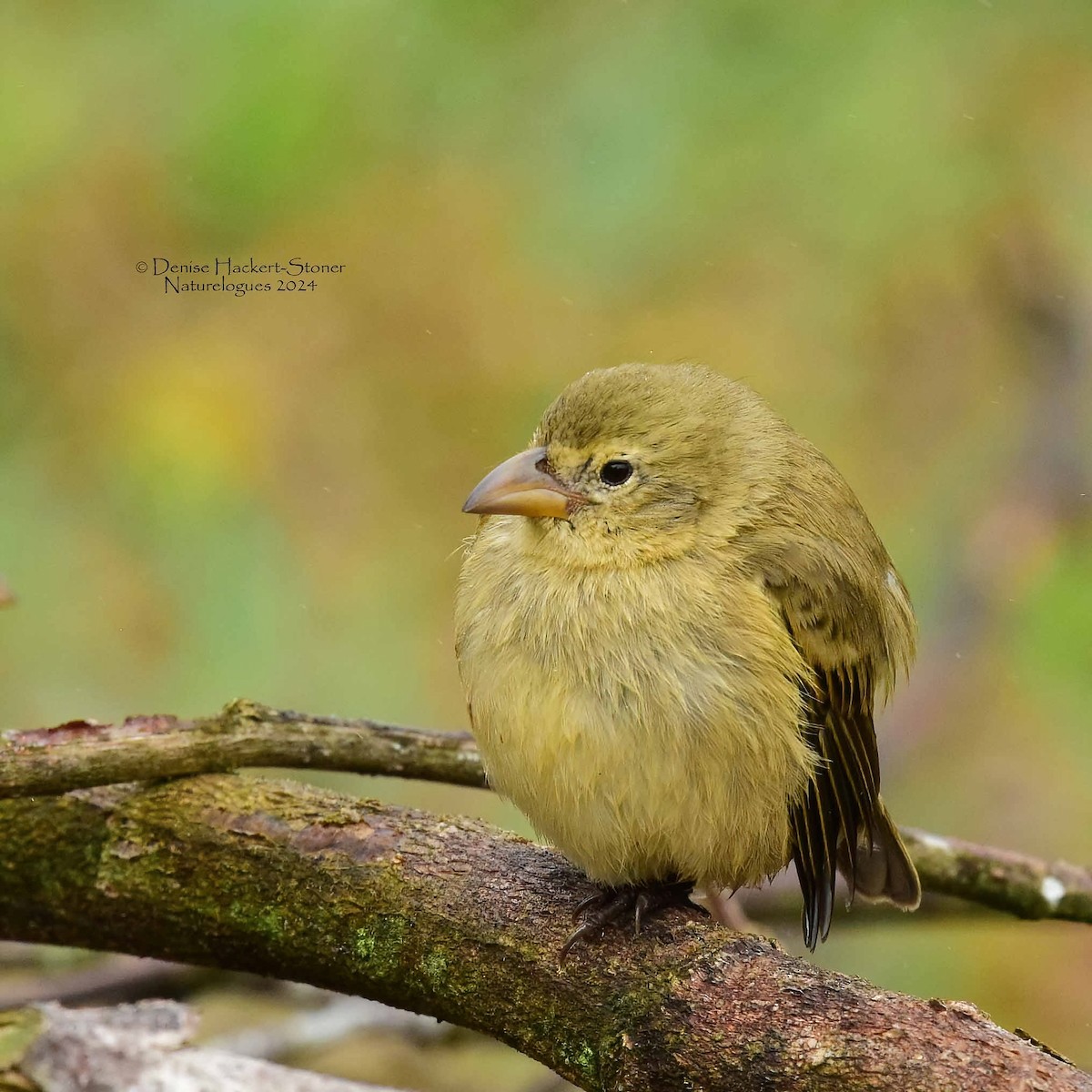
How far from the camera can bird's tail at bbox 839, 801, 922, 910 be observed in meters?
3.40

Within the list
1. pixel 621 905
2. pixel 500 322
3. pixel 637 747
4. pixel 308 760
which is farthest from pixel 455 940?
pixel 500 322

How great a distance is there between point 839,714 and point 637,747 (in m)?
0.57

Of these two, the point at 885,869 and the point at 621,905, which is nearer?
the point at 621,905

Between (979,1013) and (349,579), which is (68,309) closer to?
(349,579)

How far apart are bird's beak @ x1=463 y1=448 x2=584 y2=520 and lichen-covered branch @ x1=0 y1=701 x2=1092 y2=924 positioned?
550mm

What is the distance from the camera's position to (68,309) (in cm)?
619

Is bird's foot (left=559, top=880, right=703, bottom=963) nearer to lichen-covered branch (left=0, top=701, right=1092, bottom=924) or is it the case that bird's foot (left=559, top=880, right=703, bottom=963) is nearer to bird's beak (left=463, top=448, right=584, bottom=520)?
lichen-covered branch (left=0, top=701, right=1092, bottom=924)

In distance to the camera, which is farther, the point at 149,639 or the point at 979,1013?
the point at 149,639

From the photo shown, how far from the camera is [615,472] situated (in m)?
3.25

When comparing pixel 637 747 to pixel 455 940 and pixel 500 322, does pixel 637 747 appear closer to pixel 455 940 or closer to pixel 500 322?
pixel 455 940

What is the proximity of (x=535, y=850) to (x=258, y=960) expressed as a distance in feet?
1.93

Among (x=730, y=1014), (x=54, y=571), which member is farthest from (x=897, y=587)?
(x=54, y=571)

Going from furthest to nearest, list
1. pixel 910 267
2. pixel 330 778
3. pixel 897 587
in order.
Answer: pixel 910 267, pixel 330 778, pixel 897 587

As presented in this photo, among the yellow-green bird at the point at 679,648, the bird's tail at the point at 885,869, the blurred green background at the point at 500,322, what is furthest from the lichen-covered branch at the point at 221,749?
the blurred green background at the point at 500,322
